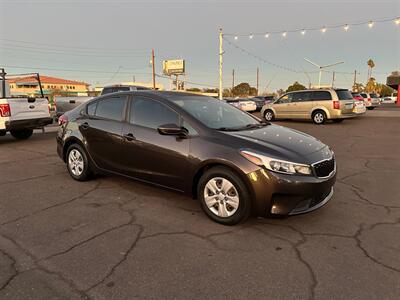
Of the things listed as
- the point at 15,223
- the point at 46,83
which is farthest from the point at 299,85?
the point at 15,223

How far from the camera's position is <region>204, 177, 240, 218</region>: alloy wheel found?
3770 mm

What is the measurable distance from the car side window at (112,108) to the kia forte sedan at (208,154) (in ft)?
0.05

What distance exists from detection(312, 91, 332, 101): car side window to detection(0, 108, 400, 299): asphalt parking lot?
10.7m

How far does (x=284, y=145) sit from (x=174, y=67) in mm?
61194

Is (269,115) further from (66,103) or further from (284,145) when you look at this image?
(284,145)

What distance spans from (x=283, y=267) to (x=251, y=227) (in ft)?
2.85

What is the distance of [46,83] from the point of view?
345ft

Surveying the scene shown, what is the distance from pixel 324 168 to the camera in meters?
3.86

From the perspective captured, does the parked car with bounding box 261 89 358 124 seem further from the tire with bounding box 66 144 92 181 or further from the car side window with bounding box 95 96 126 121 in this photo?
the tire with bounding box 66 144 92 181

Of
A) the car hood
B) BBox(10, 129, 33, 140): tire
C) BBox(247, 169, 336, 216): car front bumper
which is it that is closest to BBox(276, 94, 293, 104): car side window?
BBox(10, 129, 33, 140): tire

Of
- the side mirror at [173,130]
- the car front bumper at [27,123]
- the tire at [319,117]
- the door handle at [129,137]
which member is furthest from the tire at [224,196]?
the tire at [319,117]

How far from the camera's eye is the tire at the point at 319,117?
51.0ft

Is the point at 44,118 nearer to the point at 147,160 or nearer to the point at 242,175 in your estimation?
the point at 147,160

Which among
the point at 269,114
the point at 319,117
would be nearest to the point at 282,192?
the point at 319,117
